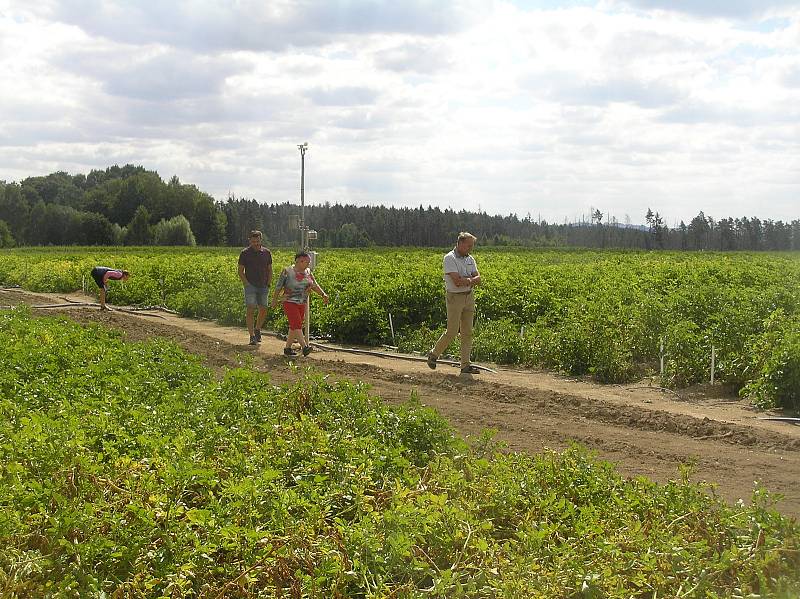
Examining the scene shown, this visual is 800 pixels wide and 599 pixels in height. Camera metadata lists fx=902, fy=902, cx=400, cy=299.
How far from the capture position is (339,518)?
567 centimetres

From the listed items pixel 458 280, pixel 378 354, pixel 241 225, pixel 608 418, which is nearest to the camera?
pixel 608 418

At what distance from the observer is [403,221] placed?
10625 cm

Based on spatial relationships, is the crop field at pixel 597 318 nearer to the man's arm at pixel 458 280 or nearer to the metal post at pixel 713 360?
the metal post at pixel 713 360

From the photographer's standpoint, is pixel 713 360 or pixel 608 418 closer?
pixel 608 418

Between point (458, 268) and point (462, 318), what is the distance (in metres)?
0.78

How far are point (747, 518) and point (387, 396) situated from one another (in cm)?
568

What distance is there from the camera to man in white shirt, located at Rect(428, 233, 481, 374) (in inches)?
476

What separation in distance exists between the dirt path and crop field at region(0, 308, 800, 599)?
1178 millimetres

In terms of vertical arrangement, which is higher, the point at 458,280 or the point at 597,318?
the point at 458,280

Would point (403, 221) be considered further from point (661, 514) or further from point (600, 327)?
point (661, 514)

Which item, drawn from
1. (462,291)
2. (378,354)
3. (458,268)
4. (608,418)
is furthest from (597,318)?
(608,418)

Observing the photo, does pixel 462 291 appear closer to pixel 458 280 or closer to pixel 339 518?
pixel 458 280

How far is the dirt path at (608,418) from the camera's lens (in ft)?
24.2

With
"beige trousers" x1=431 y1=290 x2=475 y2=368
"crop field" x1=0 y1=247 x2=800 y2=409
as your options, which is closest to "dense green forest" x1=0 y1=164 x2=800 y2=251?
"crop field" x1=0 y1=247 x2=800 y2=409
